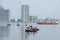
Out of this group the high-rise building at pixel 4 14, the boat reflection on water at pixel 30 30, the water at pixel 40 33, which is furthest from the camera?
the boat reflection on water at pixel 30 30

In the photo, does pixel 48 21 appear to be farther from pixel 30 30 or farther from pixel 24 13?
pixel 24 13

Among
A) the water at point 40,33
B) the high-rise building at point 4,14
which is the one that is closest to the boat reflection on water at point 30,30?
the water at point 40,33

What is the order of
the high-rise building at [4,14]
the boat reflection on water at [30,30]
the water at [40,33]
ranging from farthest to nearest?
the boat reflection on water at [30,30]
the water at [40,33]
the high-rise building at [4,14]

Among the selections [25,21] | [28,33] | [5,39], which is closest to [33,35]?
[28,33]

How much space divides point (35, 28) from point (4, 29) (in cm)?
54

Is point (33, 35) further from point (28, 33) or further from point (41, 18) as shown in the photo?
point (41, 18)

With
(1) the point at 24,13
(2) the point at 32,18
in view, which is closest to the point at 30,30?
(2) the point at 32,18

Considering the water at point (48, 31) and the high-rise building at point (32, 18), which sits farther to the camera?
the water at point (48, 31)

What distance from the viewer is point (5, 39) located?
274cm

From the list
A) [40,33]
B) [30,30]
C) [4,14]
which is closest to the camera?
[4,14]

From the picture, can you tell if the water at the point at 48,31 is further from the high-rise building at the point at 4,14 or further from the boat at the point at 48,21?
the high-rise building at the point at 4,14

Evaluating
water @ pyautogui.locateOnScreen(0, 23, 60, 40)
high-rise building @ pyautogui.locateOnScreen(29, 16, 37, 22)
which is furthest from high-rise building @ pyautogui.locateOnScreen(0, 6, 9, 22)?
high-rise building @ pyautogui.locateOnScreen(29, 16, 37, 22)

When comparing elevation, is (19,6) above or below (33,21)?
above

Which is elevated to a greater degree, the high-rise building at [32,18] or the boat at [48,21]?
the high-rise building at [32,18]
